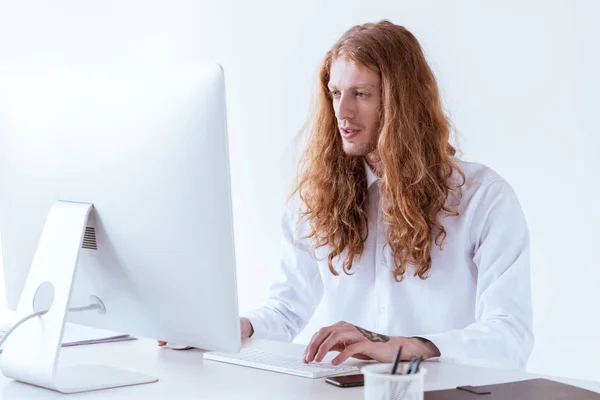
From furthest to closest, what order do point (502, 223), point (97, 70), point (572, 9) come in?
point (572, 9) → point (502, 223) → point (97, 70)

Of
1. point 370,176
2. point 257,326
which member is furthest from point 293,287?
point 370,176

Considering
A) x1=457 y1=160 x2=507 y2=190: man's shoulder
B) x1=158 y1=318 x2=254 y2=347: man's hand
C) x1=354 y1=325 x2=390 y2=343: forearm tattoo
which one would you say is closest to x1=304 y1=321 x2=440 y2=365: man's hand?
x1=354 y1=325 x2=390 y2=343: forearm tattoo

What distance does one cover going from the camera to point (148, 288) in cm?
139

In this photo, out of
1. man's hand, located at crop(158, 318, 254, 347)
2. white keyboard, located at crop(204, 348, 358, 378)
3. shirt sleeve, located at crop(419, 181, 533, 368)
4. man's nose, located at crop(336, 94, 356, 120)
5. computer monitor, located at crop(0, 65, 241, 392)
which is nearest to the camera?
computer monitor, located at crop(0, 65, 241, 392)

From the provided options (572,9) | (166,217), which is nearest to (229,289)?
(166,217)

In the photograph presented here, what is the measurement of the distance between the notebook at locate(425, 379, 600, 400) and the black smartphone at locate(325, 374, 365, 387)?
14 centimetres

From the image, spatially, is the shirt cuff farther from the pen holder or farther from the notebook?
the pen holder

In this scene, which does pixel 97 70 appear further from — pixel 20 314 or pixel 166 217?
pixel 20 314

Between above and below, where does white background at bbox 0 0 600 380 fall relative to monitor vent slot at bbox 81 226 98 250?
above

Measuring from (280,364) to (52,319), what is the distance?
0.43m

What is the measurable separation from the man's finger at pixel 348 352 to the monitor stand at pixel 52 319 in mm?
329

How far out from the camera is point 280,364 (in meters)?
1.57

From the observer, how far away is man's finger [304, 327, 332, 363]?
1.55 m

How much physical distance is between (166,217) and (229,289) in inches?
6.1
